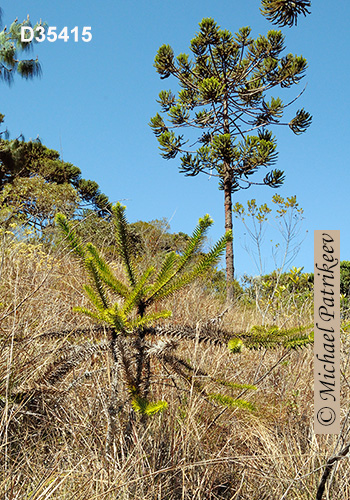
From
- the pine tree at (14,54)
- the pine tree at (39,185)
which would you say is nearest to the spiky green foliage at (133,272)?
the pine tree at (39,185)

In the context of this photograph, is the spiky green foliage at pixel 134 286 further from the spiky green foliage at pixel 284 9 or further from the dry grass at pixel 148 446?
the spiky green foliage at pixel 284 9

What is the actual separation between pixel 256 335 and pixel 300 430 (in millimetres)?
1023

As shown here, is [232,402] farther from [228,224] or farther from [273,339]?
[228,224]

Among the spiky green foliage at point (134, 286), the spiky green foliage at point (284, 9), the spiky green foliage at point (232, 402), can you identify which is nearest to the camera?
the spiky green foliage at point (232, 402)

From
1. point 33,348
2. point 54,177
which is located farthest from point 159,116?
point 33,348

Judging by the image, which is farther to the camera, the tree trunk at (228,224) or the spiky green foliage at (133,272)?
the tree trunk at (228,224)

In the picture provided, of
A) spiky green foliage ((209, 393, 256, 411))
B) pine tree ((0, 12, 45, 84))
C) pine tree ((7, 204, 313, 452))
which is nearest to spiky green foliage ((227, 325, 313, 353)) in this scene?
pine tree ((7, 204, 313, 452))

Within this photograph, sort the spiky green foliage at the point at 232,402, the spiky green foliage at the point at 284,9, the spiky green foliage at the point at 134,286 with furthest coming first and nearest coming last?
the spiky green foliage at the point at 284,9, the spiky green foliage at the point at 134,286, the spiky green foliage at the point at 232,402

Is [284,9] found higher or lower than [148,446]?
higher

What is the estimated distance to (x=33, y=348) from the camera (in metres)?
2.22

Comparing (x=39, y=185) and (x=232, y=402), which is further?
(x=39, y=185)

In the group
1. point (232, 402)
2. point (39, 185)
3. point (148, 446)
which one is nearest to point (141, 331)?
point (232, 402)

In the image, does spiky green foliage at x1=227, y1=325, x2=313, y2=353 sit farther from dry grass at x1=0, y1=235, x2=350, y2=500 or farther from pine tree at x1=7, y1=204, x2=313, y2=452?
dry grass at x1=0, y1=235, x2=350, y2=500

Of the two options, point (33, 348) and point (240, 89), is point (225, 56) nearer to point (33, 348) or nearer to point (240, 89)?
point (240, 89)
